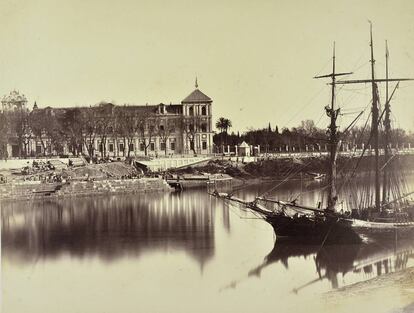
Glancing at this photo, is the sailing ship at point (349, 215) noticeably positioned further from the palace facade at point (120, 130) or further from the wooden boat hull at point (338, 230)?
the palace facade at point (120, 130)

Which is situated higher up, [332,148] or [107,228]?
[332,148]

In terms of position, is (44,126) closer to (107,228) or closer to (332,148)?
(107,228)

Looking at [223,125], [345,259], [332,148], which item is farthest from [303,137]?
[345,259]

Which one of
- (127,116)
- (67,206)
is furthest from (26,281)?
(67,206)

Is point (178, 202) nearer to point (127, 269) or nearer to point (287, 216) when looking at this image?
point (287, 216)

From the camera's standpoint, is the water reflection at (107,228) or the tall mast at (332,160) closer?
the water reflection at (107,228)

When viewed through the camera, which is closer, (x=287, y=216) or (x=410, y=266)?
(x=410, y=266)

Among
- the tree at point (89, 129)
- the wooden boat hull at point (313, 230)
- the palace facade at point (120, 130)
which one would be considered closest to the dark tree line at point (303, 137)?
the palace facade at point (120, 130)
